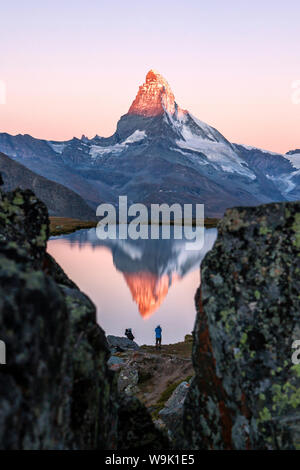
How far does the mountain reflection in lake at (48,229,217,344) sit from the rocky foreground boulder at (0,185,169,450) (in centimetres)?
4381

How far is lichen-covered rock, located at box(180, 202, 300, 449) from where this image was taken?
750 centimetres

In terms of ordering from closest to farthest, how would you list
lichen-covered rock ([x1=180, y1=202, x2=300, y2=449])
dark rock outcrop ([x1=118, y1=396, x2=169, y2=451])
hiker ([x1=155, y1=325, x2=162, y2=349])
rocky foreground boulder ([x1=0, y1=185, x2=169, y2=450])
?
1. rocky foreground boulder ([x1=0, y1=185, x2=169, y2=450])
2. lichen-covered rock ([x1=180, y1=202, x2=300, y2=449])
3. dark rock outcrop ([x1=118, y1=396, x2=169, y2=451])
4. hiker ([x1=155, y1=325, x2=162, y2=349])

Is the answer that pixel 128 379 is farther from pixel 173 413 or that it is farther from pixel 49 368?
pixel 49 368

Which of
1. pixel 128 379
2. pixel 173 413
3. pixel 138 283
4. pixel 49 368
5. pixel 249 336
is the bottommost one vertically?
pixel 138 283

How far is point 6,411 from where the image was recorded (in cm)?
482

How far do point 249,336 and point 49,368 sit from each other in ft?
Answer: 13.3

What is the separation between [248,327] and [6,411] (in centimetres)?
480

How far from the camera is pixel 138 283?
8962cm

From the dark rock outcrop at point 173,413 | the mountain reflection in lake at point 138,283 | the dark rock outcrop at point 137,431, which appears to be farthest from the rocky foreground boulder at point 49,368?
the mountain reflection in lake at point 138,283

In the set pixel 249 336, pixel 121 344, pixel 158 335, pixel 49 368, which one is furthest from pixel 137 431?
pixel 121 344

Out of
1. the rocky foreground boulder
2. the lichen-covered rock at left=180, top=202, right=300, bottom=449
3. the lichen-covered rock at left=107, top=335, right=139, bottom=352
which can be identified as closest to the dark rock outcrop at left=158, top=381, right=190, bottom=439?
the lichen-covered rock at left=180, top=202, right=300, bottom=449

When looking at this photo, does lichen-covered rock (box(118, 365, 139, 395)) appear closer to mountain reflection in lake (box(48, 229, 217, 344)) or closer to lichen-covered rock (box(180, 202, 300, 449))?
mountain reflection in lake (box(48, 229, 217, 344))

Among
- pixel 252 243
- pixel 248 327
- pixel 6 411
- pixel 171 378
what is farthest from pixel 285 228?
pixel 171 378
